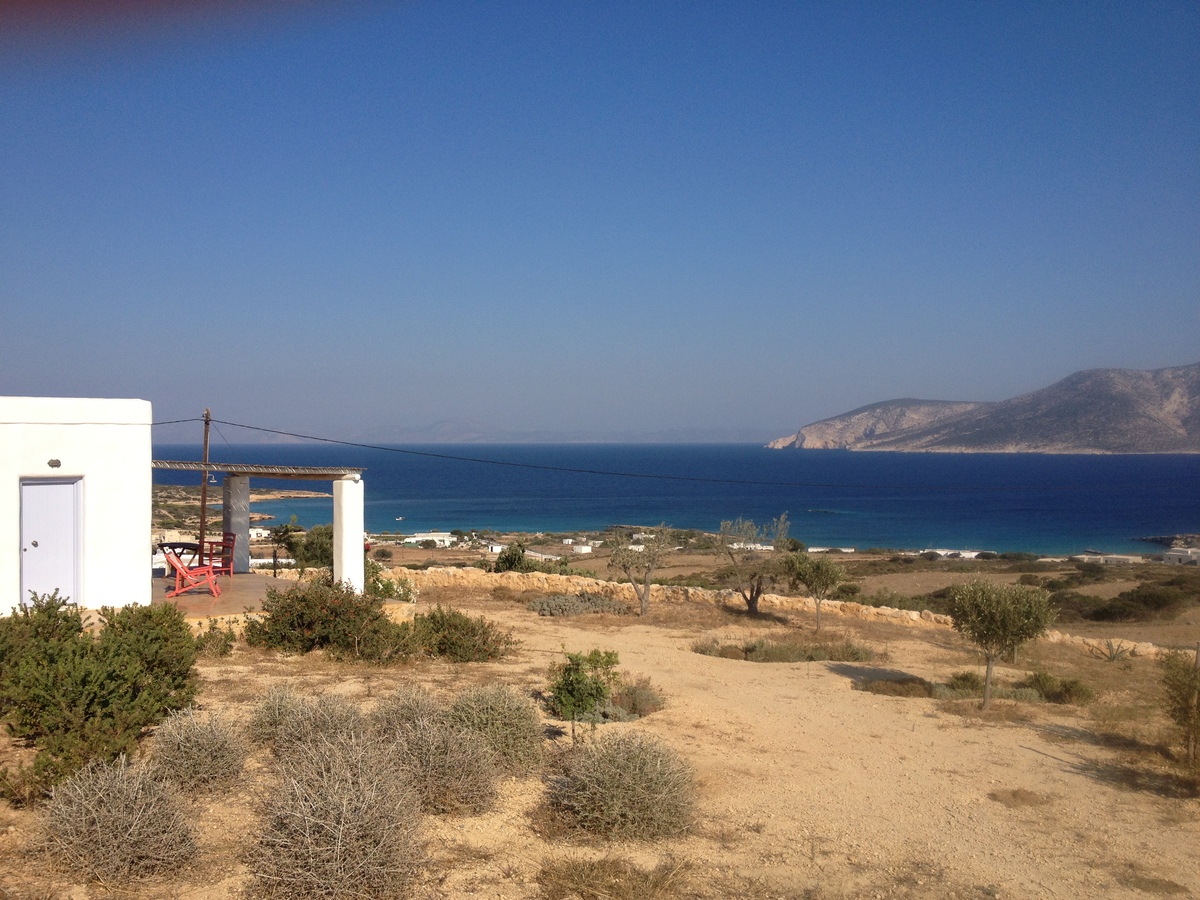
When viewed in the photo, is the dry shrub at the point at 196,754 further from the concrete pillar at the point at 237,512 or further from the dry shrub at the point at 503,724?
the concrete pillar at the point at 237,512

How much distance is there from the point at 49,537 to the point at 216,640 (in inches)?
98.8

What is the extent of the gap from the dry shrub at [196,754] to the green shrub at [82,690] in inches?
9.0

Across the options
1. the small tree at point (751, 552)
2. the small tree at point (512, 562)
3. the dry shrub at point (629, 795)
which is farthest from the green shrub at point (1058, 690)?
the small tree at point (512, 562)

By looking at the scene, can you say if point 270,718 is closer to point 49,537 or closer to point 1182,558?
point 49,537

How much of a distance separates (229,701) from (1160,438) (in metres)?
200

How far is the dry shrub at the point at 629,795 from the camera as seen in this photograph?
577 cm

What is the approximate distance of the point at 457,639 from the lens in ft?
40.1

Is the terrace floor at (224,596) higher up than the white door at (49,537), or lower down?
lower down

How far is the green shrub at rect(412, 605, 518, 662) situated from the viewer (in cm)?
1209

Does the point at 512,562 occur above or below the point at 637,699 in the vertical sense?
below

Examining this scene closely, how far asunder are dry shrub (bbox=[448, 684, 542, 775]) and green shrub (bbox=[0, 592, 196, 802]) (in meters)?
2.39

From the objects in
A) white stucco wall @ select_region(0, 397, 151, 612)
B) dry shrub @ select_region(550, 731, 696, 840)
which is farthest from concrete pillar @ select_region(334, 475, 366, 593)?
dry shrub @ select_region(550, 731, 696, 840)

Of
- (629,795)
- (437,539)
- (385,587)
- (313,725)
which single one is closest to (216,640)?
(313,725)

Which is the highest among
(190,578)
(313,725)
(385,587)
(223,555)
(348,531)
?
(348,531)
